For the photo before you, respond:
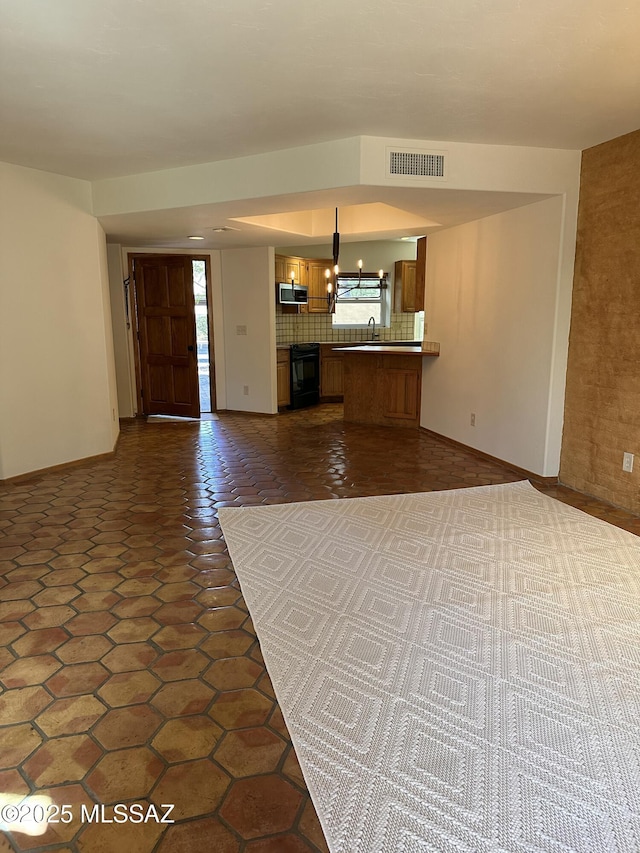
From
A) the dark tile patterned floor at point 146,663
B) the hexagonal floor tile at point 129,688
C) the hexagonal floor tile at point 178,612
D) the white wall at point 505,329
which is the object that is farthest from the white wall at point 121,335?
the hexagonal floor tile at point 129,688

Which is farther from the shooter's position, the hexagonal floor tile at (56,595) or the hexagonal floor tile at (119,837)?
the hexagonal floor tile at (56,595)

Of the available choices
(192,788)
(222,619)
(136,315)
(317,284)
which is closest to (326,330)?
(317,284)

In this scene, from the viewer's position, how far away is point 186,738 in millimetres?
1739

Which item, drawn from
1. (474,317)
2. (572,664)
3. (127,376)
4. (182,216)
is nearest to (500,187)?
(474,317)

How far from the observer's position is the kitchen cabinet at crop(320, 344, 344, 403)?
8.49 meters

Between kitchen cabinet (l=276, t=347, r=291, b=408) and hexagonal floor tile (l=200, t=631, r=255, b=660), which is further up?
kitchen cabinet (l=276, t=347, r=291, b=408)

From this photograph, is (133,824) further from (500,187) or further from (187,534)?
(500,187)

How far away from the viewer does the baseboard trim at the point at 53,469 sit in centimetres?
450

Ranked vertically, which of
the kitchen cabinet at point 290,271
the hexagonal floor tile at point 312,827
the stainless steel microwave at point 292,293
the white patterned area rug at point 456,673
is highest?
the kitchen cabinet at point 290,271

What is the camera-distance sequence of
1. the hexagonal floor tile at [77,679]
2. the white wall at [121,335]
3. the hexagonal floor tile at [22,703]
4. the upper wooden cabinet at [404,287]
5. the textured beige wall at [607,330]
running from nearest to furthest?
the hexagonal floor tile at [22,703] < the hexagonal floor tile at [77,679] < the textured beige wall at [607,330] < the white wall at [121,335] < the upper wooden cabinet at [404,287]

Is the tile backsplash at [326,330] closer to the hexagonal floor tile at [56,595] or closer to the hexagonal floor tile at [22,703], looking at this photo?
the hexagonal floor tile at [56,595]

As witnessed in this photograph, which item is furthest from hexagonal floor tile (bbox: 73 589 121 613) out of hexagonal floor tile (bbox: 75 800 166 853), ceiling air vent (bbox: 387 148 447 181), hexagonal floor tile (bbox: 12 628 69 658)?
ceiling air vent (bbox: 387 148 447 181)

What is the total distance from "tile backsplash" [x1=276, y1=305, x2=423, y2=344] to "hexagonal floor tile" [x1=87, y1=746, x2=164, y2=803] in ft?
23.1

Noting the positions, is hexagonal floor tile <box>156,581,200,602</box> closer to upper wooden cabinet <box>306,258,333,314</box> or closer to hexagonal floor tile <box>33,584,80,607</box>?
hexagonal floor tile <box>33,584,80,607</box>
